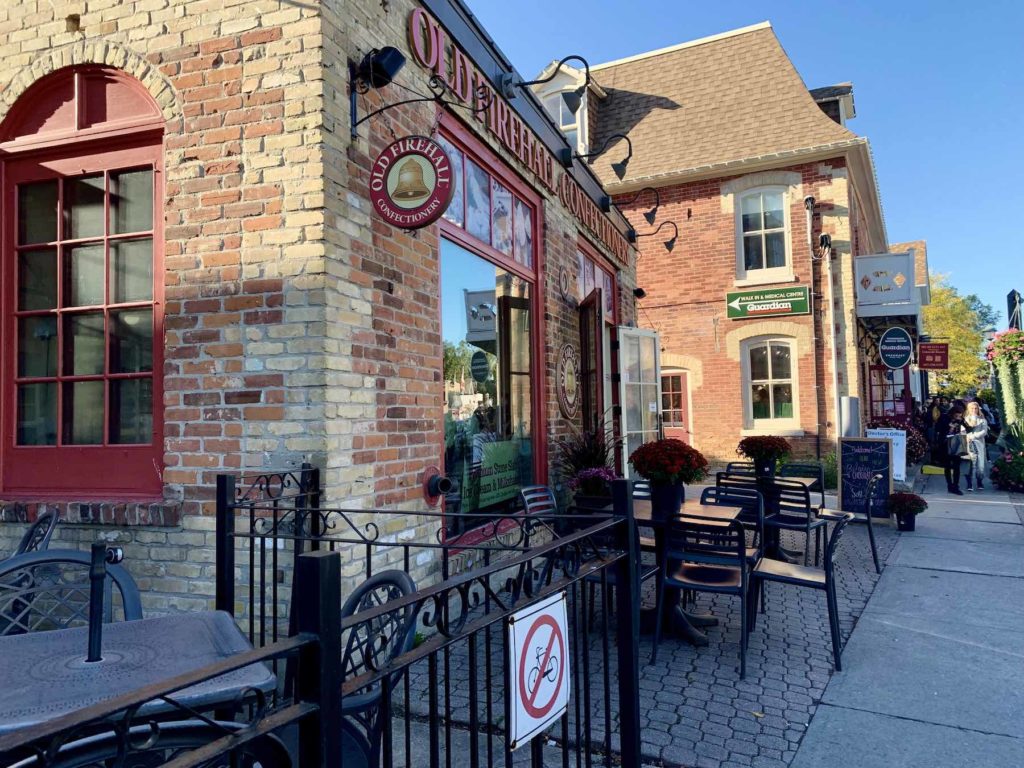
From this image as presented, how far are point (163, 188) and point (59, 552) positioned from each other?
220 centimetres

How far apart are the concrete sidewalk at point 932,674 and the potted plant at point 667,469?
55.3 inches

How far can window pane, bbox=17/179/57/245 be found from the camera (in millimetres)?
4223

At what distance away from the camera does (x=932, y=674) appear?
12.7 feet

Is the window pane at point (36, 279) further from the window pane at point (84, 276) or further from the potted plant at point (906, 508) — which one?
the potted plant at point (906, 508)

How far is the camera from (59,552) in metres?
2.73

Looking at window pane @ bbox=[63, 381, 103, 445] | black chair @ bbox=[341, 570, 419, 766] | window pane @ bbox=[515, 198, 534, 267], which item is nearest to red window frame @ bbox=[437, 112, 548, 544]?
window pane @ bbox=[515, 198, 534, 267]

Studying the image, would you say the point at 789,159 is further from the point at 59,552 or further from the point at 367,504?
the point at 59,552

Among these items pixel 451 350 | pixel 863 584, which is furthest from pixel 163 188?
pixel 863 584

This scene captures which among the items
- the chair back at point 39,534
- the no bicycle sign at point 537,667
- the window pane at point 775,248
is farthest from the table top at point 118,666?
the window pane at point 775,248

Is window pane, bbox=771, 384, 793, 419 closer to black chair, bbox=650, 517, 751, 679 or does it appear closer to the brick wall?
the brick wall

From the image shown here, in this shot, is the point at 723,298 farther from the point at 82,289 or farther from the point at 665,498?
the point at 82,289

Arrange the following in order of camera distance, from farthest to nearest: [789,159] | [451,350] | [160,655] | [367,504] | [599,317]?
[789,159] < [599,317] < [451,350] < [367,504] < [160,655]

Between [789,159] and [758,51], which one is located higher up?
[758,51]

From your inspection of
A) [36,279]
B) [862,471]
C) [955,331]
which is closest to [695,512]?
[36,279]
